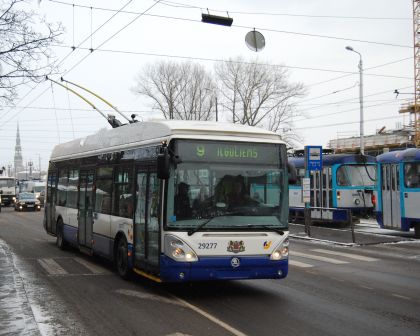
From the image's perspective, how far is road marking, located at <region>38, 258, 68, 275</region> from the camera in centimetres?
1174

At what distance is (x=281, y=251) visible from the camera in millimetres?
8984

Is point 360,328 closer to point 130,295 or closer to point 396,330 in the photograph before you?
point 396,330

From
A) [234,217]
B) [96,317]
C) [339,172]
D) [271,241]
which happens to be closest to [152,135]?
[234,217]

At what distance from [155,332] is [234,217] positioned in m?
2.53

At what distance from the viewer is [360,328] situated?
706 cm

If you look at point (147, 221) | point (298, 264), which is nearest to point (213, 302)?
point (147, 221)

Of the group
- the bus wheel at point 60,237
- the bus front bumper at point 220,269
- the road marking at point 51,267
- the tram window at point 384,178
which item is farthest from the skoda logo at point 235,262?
the tram window at point 384,178

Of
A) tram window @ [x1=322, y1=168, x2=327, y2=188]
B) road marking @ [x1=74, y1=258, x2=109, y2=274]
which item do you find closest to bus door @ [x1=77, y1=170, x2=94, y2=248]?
road marking @ [x1=74, y1=258, x2=109, y2=274]

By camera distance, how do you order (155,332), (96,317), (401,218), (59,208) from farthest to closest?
1. (401,218)
2. (59,208)
3. (96,317)
4. (155,332)

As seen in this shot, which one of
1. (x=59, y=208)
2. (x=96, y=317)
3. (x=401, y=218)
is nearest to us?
(x=96, y=317)

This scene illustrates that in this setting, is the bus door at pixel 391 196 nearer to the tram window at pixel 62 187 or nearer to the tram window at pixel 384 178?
the tram window at pixel 384 178

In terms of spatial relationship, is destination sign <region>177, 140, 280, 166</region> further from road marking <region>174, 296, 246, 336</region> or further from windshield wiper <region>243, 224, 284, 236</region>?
road marking <region>174, 296, 246, 336</region>

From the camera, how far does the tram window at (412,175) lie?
18.6m

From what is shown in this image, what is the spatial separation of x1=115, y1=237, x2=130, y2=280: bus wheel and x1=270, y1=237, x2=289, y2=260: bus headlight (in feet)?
9.43
